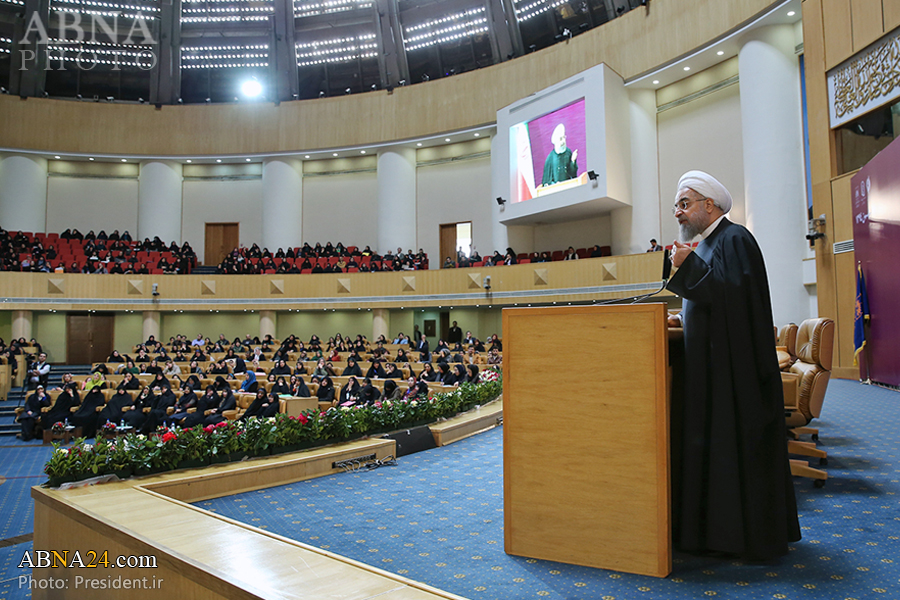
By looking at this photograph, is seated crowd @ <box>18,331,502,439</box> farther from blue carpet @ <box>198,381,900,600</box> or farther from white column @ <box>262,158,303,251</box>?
white column @ <box>262,158,303,251</box>

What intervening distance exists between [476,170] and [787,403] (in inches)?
763

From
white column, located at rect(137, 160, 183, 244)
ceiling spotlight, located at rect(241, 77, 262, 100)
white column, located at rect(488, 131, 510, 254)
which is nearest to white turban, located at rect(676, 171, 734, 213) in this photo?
white column, located at rect(488, 131, 510, 254)

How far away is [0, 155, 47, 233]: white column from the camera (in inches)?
880

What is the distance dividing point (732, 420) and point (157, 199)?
25.0 m

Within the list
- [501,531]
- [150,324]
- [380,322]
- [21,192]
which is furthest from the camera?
[21,192]

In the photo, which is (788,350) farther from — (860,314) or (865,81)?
(865,81)

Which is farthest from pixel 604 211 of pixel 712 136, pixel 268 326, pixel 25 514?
pixel 25 514

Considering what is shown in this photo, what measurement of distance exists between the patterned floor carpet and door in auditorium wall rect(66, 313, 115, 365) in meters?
18.0

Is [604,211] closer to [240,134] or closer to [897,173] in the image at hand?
[897,173]

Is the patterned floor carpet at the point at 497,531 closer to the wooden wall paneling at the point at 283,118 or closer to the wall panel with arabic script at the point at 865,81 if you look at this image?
the wall panel with arabic script at the point at 865,81

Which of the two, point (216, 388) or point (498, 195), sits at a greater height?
point (498, 195)

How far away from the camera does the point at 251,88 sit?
22859 millimetres

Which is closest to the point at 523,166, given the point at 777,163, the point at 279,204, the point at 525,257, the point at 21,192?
the point at 525,257

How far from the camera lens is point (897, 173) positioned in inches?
308
